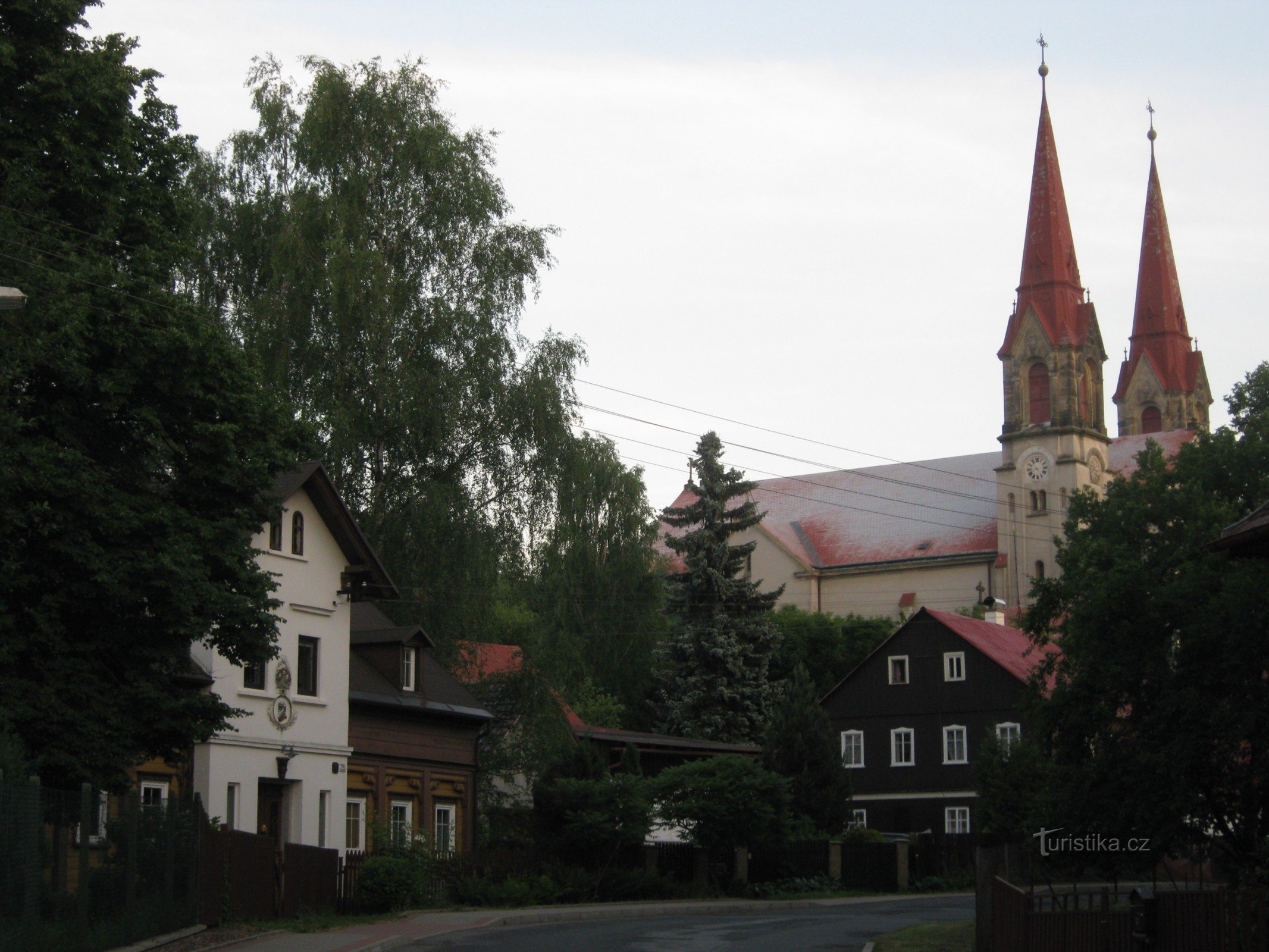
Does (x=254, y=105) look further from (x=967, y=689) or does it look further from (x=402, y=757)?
(x=967, y=689)

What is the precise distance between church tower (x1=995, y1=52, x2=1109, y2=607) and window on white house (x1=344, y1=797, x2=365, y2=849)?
57.0 meters

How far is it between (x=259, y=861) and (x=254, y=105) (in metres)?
19.8

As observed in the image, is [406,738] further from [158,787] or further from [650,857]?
[158,787]

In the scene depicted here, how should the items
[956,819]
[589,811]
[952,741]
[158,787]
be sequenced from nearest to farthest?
[158,787]
[589,811]
[956,819]
[952,741]

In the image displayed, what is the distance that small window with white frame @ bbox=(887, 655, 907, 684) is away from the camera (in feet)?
186

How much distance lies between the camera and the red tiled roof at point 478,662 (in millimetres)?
35125

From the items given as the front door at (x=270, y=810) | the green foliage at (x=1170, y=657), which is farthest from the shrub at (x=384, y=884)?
the green foliage at (x=1170, y=657)

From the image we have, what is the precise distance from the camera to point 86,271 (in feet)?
64.9

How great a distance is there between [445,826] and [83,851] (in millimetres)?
19002

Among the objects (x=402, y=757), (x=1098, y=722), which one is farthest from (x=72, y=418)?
(x=1098, y=722)

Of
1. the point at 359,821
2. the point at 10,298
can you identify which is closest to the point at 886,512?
the point at 359,821

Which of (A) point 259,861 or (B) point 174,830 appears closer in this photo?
(B) point 174,830

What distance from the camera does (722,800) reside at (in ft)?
118

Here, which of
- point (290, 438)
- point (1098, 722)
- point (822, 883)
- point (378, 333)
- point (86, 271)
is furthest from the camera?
point (822, 883)
